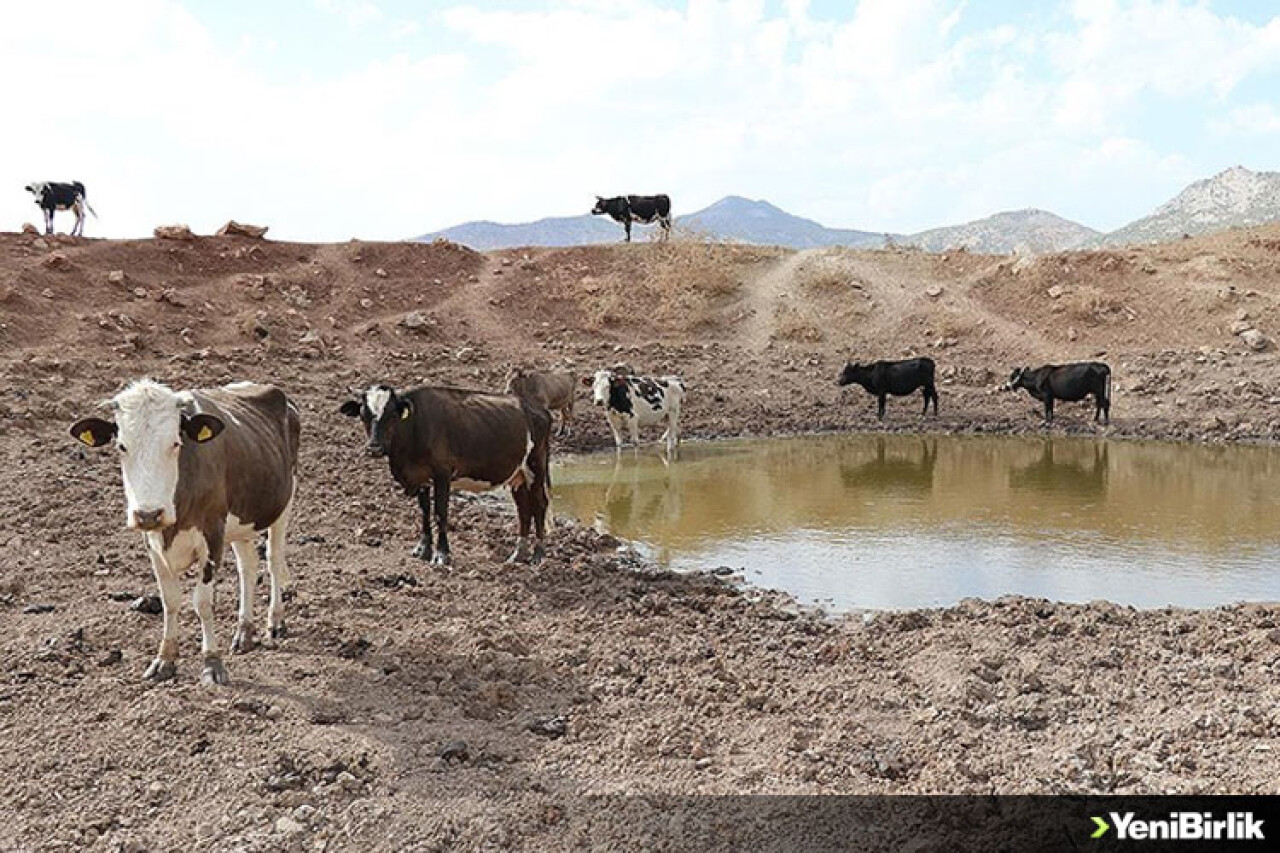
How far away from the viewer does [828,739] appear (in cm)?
600

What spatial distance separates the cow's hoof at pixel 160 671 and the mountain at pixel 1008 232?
104m

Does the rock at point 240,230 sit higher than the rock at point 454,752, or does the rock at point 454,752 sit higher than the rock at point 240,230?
the rock at point 240,230

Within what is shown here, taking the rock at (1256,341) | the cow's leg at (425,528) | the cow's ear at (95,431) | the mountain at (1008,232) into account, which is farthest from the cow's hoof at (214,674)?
the mountain at (1008,232)

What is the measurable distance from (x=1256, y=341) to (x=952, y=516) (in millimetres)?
16115

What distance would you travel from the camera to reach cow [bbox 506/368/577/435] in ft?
62.2

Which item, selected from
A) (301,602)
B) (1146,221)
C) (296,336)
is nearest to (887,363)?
(296,336)

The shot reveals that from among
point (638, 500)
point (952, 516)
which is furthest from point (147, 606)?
point (952, 516)

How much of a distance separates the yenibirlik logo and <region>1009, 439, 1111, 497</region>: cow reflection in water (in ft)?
38.7

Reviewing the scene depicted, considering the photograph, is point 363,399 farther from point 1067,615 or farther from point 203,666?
point 1067,615

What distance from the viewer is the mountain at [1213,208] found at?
77.0 metres

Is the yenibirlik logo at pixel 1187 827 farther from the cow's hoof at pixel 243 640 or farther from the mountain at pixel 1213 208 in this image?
the mountain at pixel 1213 208

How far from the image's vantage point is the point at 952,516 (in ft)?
46.6

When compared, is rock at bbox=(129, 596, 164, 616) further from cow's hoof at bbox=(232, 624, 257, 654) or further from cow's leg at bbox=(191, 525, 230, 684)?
cow's leg at bbox=(191, 525, 230, 684)

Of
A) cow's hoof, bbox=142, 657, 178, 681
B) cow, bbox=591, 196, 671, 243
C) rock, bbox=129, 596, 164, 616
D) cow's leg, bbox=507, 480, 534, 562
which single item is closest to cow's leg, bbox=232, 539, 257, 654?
cow's hoof, bbox=142, 657, 178, 681
